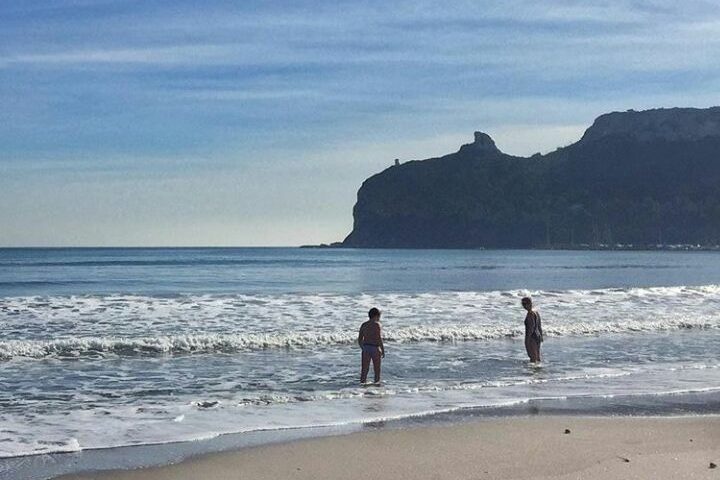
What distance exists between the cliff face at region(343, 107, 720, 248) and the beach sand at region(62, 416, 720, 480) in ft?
489

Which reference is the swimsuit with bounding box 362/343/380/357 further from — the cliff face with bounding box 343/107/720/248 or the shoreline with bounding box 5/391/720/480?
the cliff face with bounding box 343/107/720/248

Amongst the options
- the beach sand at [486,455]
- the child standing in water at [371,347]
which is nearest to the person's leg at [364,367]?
the child standing in water at [371,347]

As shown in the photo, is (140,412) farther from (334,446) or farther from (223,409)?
(334,446)

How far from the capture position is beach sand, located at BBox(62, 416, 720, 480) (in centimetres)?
784

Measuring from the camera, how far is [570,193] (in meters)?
164

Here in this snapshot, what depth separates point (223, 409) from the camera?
37.6 feet

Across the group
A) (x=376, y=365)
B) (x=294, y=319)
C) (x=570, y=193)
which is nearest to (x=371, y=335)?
(x=376, y=365)

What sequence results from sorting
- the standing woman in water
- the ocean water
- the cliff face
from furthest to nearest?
1. the cliff face
2. the standing woman in water
3. the ocean water

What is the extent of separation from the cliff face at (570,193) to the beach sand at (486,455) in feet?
489

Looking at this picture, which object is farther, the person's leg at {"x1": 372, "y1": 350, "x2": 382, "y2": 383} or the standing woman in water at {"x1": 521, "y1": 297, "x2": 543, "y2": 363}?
the standing woman in water at {"x1": 521, "y1": 297, "x2": 543, "y2": 363}

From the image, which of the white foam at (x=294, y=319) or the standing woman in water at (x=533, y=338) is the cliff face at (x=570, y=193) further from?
the standing woman in water at (x=533, y=338)

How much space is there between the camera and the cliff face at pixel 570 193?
160 m

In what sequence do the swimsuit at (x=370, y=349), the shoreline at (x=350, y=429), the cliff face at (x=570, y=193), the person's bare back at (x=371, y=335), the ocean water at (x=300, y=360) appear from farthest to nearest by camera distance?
the cliff face at (x=570, y=193) < the person's bare back at (x=371, y=335) < the swimsuit at (x=370, y=349) < the ocean water at (x=300, y=360) < the shoreline at (x=350, y=429)

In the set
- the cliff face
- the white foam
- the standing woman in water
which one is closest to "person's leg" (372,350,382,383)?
the standing woman in water
